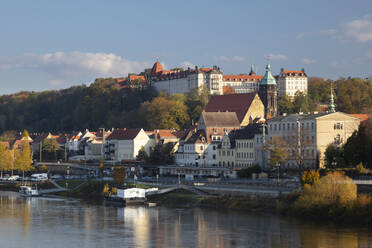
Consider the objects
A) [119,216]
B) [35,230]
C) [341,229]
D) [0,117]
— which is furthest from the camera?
[0,117]

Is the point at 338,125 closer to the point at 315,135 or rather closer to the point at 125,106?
the point at 315,135

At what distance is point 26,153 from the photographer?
115312 millimetres

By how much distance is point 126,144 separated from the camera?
4540 inches

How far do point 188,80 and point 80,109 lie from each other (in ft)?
90.8

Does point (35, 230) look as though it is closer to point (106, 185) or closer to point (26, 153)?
point (106, 185)

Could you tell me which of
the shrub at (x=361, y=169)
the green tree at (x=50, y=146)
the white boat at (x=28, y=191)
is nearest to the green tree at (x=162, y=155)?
the white boat at (x=28, y=191)

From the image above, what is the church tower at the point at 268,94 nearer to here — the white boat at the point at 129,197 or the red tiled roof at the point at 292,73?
the red tiled roof at the point at 292,73

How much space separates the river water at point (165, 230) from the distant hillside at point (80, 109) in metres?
75.7

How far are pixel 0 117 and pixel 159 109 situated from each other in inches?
2733

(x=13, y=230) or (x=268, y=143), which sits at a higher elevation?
(x=268, y=143)

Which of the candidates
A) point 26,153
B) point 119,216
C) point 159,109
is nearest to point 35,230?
point 119,216

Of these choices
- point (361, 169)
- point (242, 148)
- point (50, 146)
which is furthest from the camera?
point (50, 146)

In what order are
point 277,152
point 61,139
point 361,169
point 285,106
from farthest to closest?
1. point 61,139
2. point 285,106
3. point 277,152
4. point 361,169

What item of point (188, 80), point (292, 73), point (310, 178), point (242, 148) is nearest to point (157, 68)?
point (188, 80)
